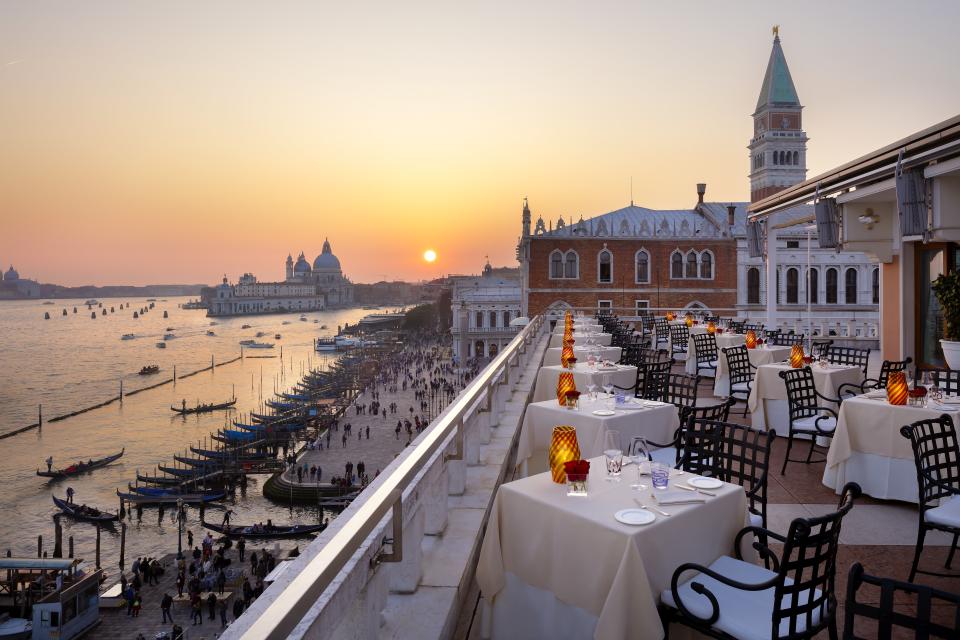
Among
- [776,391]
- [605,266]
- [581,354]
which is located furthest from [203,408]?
[776,391]

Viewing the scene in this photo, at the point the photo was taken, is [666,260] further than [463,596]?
Yes

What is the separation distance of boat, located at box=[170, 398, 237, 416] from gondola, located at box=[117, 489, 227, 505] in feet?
84.0

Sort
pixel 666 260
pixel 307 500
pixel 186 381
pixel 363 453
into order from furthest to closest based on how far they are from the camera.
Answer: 1. pixel 186 381
2. pixel 363 453
3. pixel 307 500
4. pixel 666 260

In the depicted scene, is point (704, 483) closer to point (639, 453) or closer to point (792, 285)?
point (639, 453)

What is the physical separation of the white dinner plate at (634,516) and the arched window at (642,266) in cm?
3038

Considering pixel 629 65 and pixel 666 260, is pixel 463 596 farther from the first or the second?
pixel 666 260

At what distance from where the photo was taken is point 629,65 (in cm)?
1897

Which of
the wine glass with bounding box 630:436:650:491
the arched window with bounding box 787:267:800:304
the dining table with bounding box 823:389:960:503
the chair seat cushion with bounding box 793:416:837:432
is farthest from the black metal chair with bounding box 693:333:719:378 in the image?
the arched window with bounding box 787:267:800:304

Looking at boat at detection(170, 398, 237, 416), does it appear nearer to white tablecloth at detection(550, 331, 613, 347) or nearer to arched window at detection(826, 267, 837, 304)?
arched window at detection(826, 267, 837, 304)

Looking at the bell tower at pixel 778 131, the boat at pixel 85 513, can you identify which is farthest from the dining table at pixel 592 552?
the bell tower at pixel 778 131

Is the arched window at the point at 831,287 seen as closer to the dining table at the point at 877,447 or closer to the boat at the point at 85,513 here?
the dining table at the point at 877,447

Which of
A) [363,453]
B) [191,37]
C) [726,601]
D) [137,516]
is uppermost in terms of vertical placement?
[191,37]

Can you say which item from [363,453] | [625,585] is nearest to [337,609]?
[625,585]

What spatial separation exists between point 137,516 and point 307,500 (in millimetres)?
11245
